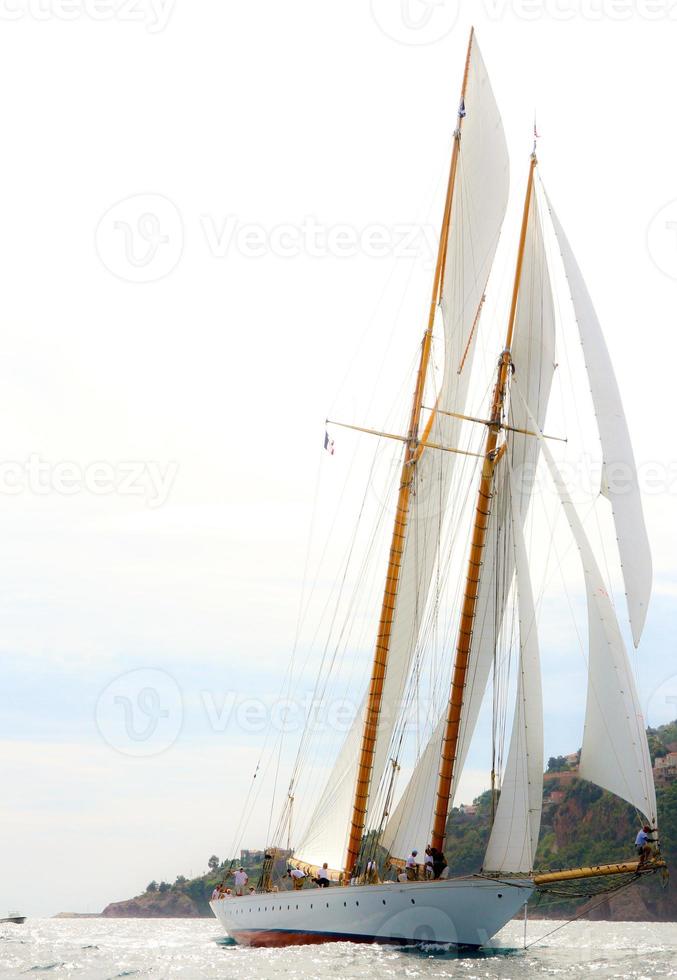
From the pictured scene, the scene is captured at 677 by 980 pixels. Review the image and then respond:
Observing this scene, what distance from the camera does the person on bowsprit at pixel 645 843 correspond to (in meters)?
32.6

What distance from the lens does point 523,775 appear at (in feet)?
112

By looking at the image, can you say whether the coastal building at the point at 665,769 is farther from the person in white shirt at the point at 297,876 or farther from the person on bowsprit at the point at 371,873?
the person on bowsprit at the point at 371,873

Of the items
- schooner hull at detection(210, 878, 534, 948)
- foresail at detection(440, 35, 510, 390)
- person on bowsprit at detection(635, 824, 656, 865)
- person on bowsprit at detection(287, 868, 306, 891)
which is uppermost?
foresail at detection(440, 35, 510, 390)

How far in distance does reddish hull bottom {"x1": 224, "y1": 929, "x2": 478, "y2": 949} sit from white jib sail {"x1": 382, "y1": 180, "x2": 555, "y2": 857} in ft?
10.9

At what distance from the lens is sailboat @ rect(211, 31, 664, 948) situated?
108 feet

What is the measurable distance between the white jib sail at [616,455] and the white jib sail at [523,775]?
3576 mm

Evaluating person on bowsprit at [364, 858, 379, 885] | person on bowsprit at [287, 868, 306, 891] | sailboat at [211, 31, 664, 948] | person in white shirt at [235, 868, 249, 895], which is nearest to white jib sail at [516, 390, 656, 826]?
sailboat at [211, 31, 664, 948]

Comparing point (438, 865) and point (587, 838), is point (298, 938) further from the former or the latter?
point (587, 838)

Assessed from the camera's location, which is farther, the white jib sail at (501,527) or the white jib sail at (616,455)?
the white jib sail at (501,527)

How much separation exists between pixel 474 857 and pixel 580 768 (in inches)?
2439

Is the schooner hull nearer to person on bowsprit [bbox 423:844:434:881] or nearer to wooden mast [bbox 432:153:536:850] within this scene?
person on bowsprit [bbox 423:844:434:881]

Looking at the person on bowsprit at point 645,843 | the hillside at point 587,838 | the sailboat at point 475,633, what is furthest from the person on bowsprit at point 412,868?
the hillside at point 587,838

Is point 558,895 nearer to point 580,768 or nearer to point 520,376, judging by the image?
point 580,768

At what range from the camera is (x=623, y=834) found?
3597 inches
